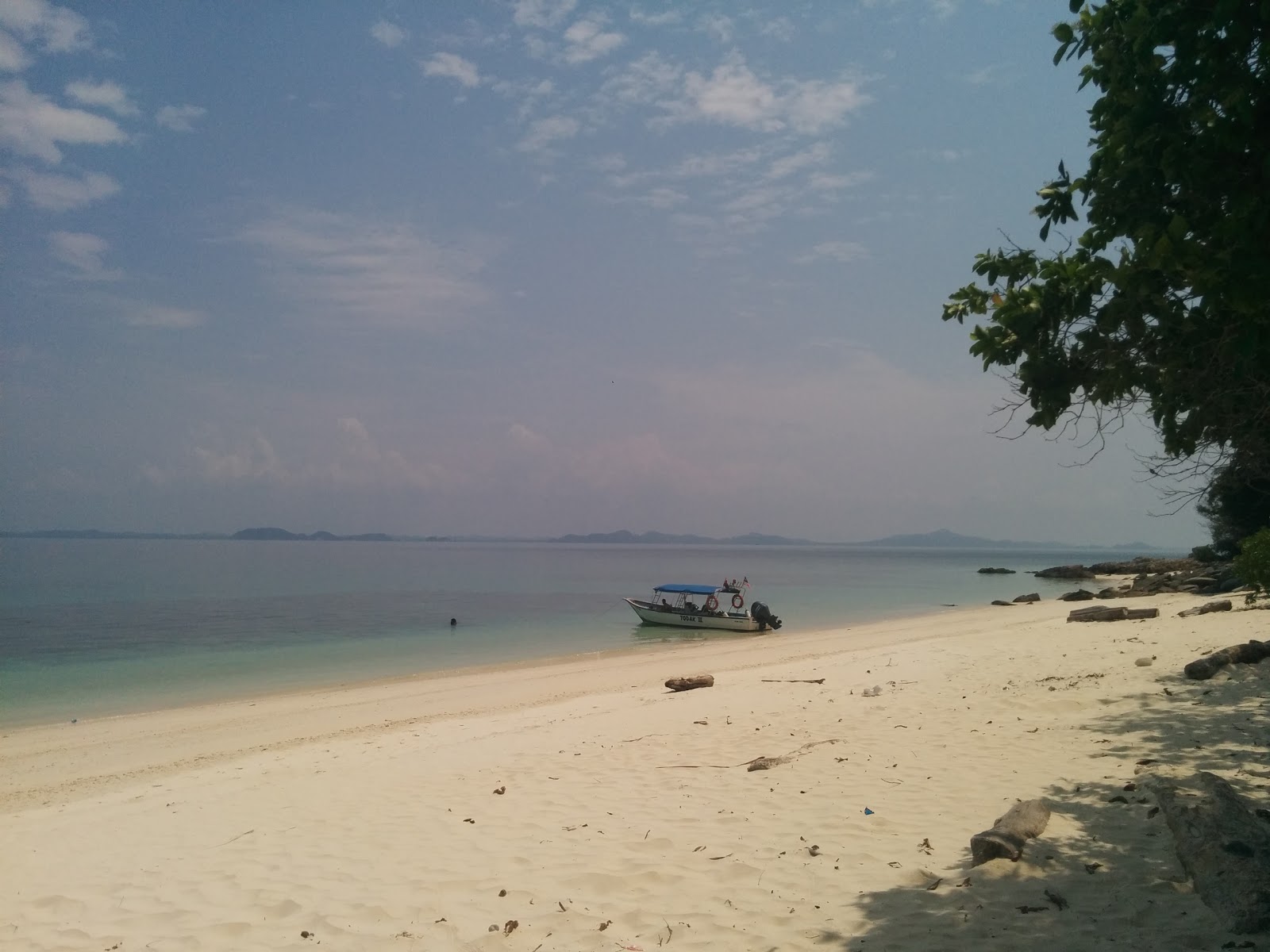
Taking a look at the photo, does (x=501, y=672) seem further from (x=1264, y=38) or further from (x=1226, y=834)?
(x=1264, y=38)

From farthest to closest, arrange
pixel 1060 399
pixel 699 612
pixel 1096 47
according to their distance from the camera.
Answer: pixel 699 612, pixel 1060 399, pixel 1096 47

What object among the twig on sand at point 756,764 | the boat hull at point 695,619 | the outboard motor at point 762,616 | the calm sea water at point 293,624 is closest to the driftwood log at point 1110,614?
the twig on sand at point 756,764

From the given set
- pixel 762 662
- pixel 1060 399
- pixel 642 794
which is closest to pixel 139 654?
pixel 762 662

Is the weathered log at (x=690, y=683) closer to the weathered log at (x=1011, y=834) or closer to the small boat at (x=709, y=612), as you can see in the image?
the weathered log at (x=1011, y=834)

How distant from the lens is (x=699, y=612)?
129 ft

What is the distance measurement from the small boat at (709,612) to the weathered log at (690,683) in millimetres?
20379

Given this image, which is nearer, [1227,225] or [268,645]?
[1227,225]

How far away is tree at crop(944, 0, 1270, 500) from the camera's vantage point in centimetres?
376

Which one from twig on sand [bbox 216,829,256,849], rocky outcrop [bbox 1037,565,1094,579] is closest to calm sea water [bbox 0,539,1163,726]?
rocky outcrop [bbox 1037,565,1094,579]

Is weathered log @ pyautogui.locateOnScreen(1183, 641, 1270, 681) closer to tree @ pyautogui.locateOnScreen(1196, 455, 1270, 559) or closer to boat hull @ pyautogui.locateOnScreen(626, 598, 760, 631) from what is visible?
tree @ pyautogui.locateOnScreen(1196, 455, 1270, 559)

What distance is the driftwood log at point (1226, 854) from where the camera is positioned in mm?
4438

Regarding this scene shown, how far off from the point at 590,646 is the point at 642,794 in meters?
25.4

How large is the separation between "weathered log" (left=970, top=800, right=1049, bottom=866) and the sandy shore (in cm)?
13

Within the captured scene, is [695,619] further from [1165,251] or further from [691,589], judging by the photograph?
[1165,251]
